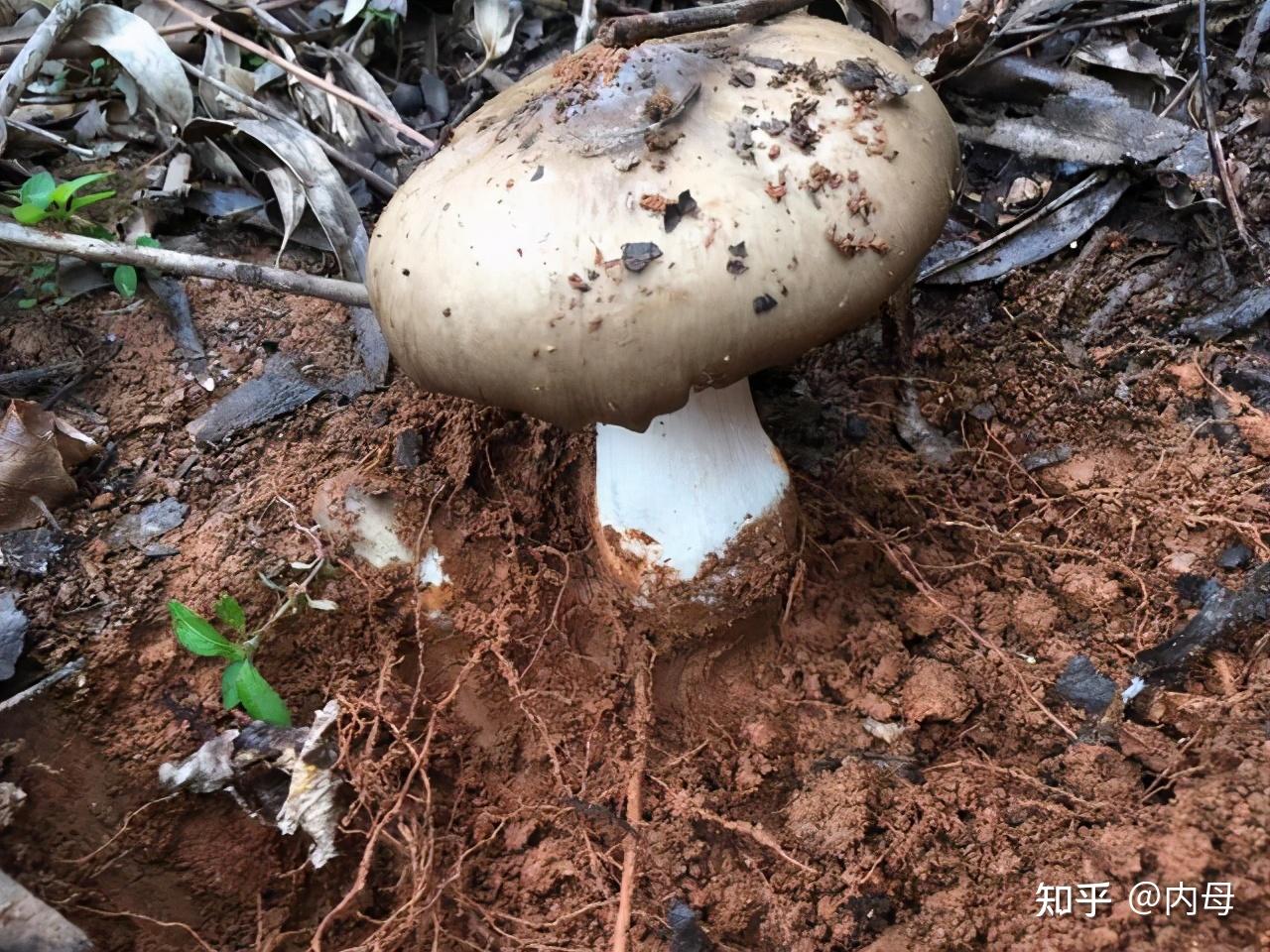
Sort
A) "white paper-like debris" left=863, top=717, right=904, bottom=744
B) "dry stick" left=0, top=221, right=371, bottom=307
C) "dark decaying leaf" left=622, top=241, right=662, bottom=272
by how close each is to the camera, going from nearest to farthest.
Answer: "dark decaying leaf" left=622, top=241, right=662, bottom=272
"white paper-like debris" left=863, top=717, right=904, bottom=744
"dry stick" left=0, top=221, right=371, bottom=307

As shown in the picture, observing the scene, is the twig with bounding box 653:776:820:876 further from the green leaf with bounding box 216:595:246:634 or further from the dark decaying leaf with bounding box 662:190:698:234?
the dark decaying leaf with bounding box 662:190:698:234

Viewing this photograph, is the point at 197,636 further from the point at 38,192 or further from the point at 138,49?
the point at 138,49

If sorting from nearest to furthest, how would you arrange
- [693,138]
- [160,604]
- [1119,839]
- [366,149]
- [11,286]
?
1. [1119,839]
2. [693,138]
3. [160,604]
4. [11,286]
5. [366,149]

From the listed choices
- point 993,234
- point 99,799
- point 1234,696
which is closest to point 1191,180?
point 993,234

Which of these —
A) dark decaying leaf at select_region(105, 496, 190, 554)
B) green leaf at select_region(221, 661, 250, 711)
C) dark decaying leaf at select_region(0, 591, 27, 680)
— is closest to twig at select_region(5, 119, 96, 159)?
dark decaying leaf at select_region(105, 496, 190, 554)

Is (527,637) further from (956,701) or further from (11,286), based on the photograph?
(11,286)

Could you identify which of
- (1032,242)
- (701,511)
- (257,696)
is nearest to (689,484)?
(701,511)
